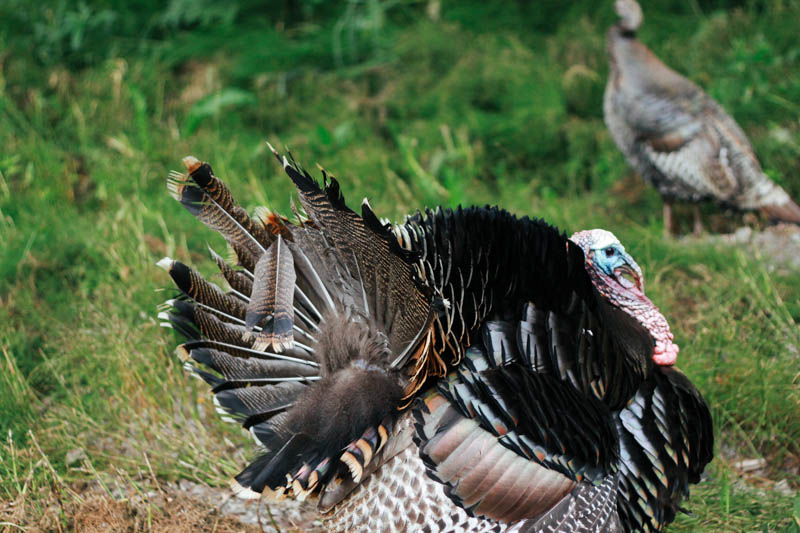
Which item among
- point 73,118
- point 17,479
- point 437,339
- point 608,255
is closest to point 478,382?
point 437,339

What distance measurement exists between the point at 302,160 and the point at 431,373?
343 centimetres

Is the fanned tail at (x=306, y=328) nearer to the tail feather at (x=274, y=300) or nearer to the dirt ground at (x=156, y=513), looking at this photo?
the tail feather at (x=274, y=300)

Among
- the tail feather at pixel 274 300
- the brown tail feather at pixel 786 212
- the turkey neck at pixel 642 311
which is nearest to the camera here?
the tail feather at pixel 274 300

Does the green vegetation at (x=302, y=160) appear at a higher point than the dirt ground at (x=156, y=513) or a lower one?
higher

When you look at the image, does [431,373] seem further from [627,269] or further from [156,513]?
[156,513]

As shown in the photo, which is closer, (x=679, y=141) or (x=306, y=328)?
(x=306, y=328)

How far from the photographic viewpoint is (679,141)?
531 cm

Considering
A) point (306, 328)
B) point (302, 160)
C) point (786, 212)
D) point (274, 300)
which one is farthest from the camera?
point (302, 160)

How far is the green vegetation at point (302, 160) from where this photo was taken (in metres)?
3.54

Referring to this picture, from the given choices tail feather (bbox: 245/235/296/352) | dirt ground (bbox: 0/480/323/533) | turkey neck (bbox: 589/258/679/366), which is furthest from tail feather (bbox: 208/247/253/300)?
turkey neck (bbox: 589/258/679/366)

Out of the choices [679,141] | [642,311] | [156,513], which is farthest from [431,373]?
[679,141]

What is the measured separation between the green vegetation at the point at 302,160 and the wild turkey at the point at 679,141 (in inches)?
13.4

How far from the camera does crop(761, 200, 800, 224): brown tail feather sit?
16.6 ft

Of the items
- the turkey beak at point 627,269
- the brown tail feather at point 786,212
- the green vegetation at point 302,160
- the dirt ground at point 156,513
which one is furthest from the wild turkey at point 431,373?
the brown tail feather at point 786,212
